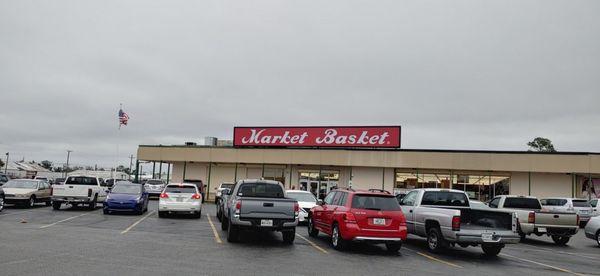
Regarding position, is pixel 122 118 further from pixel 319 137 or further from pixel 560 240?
pixel 560 240

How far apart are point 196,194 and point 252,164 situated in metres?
18.2

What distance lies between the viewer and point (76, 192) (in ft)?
75.7

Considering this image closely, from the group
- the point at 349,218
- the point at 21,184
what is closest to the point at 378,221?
the point at 349,218

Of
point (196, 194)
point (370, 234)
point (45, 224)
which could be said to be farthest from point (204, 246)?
point (196, 194)

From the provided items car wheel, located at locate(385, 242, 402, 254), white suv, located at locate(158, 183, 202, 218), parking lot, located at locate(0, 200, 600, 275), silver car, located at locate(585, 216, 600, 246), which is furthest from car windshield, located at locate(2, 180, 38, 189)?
silver car, located at locate(585, 216, 600, 246)

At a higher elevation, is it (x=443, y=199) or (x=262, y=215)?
(x=443, y=199)

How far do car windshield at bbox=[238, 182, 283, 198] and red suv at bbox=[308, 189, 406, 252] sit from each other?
6.13ft

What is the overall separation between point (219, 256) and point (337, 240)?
3477 mm

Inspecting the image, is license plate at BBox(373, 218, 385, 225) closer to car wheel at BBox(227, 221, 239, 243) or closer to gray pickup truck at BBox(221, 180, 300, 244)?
gray pickup truck at BBox(221, 180, 300, 244)

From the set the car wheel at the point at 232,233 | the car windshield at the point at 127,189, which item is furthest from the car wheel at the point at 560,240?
the car windshield at the point at 127,189

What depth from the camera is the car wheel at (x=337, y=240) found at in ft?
40.6

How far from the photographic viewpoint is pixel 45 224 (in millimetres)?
15859

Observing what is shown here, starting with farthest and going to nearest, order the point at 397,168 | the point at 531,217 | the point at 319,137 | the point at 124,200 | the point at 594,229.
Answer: the point at 319,137
the point at 397,168
the point at 124,200
the point at 594,229
the point at 531,217

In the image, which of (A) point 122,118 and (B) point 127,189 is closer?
(B) point 127,189
